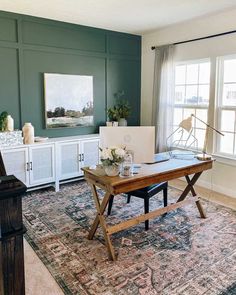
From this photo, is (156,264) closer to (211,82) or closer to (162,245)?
(162,245)

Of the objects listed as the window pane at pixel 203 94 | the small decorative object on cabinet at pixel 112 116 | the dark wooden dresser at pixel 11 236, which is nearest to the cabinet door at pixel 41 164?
the small decorative object on cabinet at pixel 112 116

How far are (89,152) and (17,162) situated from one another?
1160mm

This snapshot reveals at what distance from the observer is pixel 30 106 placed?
4188 millimetres

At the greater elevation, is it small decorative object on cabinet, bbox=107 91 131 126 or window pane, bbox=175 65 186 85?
window pane, bbox=175 65 186 85

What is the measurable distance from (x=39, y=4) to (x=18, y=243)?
338 cm

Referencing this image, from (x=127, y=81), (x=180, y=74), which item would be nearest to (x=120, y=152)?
(x=180, y=74)

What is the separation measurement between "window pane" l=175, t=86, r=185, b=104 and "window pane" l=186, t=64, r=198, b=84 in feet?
0.53

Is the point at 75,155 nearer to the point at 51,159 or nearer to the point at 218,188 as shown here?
the point at 51,159

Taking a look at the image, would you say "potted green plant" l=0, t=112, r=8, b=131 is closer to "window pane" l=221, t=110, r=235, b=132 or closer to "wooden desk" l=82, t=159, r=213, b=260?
"wooden desk" l=82, t=159, r=213, b=260

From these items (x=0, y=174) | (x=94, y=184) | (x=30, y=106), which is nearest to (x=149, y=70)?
(x=30, y=106)

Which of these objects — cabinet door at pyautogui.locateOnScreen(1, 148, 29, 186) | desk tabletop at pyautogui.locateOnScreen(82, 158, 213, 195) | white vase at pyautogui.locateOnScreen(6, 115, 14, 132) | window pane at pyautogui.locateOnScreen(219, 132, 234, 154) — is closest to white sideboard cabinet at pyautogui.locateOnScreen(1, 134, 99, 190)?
cabinet door at pyautogui.locateOnScreen(1, 148, 29, 186)

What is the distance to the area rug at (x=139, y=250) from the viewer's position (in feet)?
6.93

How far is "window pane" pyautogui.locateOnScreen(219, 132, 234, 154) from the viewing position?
4.03 m

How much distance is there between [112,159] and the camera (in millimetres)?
2406
